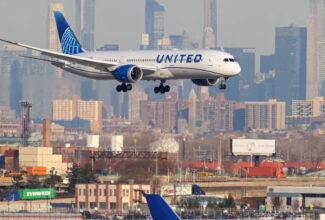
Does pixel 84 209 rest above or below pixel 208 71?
below

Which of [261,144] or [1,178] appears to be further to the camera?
[261,144]

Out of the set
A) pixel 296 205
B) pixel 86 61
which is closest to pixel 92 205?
pixel 296 205

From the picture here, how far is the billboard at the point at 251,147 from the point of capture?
185125 millimetres

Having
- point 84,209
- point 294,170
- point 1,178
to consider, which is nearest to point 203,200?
point 84,209

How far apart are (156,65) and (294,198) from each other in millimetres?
49450

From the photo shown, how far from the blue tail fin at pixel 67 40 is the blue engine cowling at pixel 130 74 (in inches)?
449

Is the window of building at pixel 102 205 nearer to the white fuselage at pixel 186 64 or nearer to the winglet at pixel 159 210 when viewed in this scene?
the white fuselage at pixel 186 64

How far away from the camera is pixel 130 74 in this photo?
282 ft

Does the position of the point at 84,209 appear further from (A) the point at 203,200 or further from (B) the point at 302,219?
(B) the point at 302,219

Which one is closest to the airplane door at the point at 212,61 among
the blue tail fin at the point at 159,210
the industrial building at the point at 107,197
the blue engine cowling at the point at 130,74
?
the blue engine cowling at the point at 130,74

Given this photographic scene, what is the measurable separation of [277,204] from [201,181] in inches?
696

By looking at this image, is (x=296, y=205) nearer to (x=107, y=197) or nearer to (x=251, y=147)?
(x=107, y=197)

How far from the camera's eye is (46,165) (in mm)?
168000

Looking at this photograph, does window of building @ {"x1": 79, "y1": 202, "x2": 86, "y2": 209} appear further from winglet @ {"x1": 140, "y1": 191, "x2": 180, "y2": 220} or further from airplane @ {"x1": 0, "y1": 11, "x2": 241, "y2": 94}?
winglet @ {"x1": 140, "y1": 191, "x2": 180, "y2": 220}
